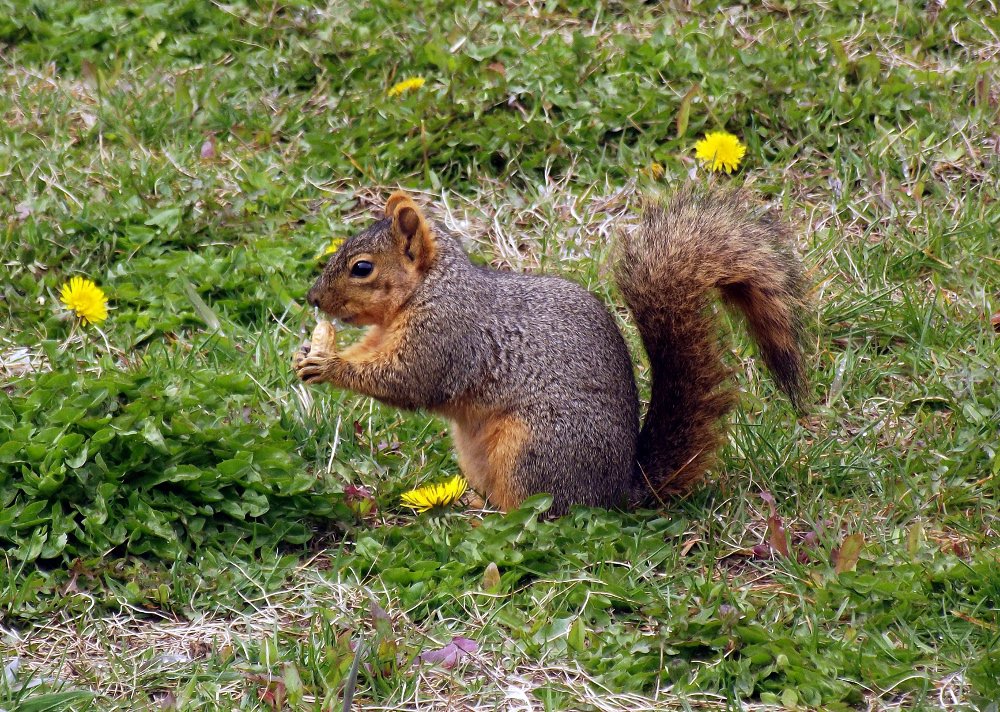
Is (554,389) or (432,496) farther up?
(554,389)

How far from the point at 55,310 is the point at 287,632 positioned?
5.21 feet

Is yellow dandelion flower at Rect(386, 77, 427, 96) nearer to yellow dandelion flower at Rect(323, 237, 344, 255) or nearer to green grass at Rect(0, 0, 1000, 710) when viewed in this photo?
green grass at Rect(0, 0, 1000, 710)

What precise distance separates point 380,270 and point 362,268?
47 millimetres

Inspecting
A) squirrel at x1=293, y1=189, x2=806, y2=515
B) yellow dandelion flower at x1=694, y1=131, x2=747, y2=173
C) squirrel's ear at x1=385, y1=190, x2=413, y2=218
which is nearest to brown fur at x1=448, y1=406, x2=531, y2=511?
squirrel at x1=293, y1=189, x2=806, y2=515

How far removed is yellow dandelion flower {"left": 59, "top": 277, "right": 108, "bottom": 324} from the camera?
3.57 metres

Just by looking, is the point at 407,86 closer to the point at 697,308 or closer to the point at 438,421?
the point at 438,421

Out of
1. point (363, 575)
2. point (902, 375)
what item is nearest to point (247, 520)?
point (363, 575)

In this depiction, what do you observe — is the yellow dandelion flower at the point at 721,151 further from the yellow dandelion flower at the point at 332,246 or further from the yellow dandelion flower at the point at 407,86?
the yellow dandelion flower at the point at 332,246

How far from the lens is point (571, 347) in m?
3.15

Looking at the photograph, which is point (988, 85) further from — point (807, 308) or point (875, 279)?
point (807, 308)

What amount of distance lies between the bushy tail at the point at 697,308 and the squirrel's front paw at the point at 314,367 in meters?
0.78

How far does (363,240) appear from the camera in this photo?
3.23 meters

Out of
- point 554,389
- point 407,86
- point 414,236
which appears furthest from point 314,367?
point 407,86

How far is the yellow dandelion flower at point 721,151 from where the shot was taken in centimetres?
422
